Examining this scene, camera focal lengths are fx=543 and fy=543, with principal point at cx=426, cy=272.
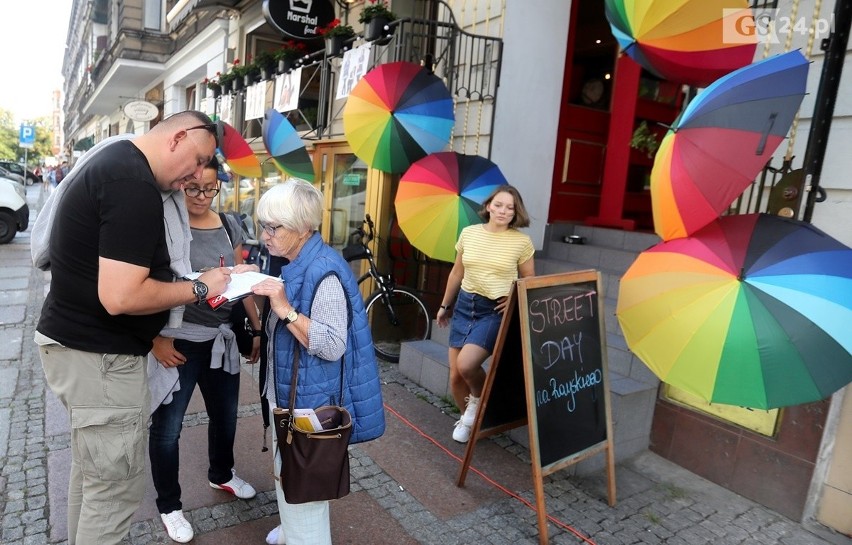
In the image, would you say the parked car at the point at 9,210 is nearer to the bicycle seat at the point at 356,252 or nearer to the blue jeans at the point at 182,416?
the bicycle seat at the point at 356,252

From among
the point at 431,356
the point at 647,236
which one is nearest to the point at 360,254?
the point at 431,356

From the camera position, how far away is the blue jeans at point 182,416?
8.30ft

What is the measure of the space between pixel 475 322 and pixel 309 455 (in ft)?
6.04

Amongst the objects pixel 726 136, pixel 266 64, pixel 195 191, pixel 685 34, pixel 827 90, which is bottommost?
pixel 195 191

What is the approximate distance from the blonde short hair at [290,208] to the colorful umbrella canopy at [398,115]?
8.84 feet

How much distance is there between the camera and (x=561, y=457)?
2967 millimetres

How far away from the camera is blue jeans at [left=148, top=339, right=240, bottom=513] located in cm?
253

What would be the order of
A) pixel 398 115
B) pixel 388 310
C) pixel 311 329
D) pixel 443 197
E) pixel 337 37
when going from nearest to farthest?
1. pixel 311 329
2. pixel 443 197
3. pixel 398 115
4. pixel 388 310
5. pixel 337 37

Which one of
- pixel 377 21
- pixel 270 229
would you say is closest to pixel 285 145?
pixel 377 21

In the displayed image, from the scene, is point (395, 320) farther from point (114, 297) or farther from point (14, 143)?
point (14, 143)

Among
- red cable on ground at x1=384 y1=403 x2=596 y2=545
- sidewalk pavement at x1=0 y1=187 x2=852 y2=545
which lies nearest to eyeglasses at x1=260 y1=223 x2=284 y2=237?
sidewalk pavement at x1=0 y1=187 x2=852 y2=545

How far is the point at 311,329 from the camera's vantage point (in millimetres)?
2025

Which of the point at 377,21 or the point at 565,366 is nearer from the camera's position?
the point at 565,366

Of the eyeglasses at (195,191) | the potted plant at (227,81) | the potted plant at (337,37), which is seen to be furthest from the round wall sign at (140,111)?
the eyeglasses at (195,191)
